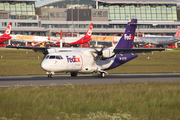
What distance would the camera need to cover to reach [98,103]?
1784 centimetres

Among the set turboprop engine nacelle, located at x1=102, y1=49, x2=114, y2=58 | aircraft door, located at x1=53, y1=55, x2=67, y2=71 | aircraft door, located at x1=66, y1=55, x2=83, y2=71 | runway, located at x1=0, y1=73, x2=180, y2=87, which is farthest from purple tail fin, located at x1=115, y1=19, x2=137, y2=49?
aircraft door, located at x1=53, y1=55, x2=67, y2=71

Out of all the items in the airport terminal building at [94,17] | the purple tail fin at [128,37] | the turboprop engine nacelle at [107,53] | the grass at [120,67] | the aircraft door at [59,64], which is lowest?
the grass at [120,67]

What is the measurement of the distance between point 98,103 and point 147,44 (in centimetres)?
11994

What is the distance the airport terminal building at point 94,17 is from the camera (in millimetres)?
166000

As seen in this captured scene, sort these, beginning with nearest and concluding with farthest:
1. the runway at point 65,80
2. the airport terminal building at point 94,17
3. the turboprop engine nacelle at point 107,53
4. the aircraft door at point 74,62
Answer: the runway at point 65,80 < the aircraft door at point 74,62 < the turboprop engine nacelle at point 107,53 < the airport terminal building at point 94,17

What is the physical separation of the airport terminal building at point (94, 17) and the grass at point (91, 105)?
13833 centimetres

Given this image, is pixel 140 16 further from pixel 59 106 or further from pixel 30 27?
pixel 59 106

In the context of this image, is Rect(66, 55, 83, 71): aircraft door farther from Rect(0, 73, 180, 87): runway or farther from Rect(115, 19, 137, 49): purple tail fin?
Rect(115, 19, 137, 49): purple tail fin

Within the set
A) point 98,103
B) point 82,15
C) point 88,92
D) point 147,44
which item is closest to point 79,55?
point 88,92

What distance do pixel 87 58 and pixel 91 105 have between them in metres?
17.2

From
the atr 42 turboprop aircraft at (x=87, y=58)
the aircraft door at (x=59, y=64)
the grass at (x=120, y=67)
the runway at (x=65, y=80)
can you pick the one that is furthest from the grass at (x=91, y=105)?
the grass at (x=120, y=67)

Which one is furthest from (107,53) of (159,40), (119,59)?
(159,40)

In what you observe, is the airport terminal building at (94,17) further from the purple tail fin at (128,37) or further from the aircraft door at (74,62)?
the aircraft door at (74,62)

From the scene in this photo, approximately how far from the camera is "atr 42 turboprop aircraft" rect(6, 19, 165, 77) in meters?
31.0
